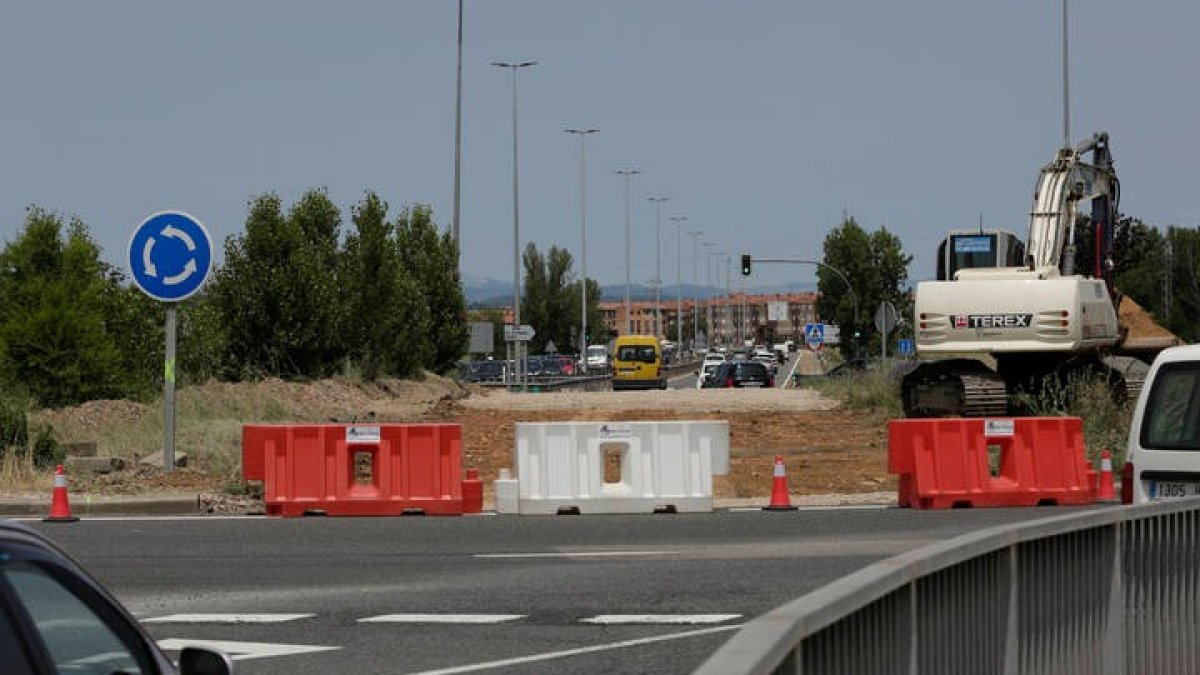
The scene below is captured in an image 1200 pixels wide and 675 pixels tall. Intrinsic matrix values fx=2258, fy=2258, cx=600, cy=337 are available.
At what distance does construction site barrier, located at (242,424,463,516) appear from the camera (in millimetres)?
21562

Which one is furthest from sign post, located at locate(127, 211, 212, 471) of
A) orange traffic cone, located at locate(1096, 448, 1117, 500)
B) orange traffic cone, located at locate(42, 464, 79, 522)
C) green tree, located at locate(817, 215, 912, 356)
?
green tree, located at locate(817, 215, 912, 356)

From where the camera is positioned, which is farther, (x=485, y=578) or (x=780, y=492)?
(x=780, y=492)

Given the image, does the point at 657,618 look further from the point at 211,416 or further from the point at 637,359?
the point at 637,359

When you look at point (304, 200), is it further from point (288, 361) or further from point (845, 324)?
point (845, 324)

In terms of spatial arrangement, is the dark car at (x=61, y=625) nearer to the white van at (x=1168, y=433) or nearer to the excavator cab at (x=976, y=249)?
the white van at (x=1168, y=433)

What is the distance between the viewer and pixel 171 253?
76.3ft

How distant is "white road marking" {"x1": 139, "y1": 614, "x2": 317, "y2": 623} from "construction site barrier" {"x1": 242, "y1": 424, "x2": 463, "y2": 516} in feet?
27.5

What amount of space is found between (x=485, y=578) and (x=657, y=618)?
9.13 feet

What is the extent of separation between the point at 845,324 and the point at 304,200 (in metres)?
62.7

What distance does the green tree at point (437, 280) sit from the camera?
7581 cm

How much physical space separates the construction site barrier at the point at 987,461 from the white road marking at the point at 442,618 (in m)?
9.58

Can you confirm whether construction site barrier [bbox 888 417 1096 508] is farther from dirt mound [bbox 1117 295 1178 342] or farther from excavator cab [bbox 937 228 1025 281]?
dirt mound [bbox 1117 295 1178 342]

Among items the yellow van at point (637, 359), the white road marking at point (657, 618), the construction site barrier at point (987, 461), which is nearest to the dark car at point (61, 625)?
the white road marking at point (657, 618)

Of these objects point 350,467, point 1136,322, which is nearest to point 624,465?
point 350,467
